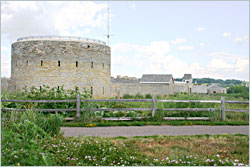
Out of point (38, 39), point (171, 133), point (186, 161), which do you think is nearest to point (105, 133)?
point (171, 133)

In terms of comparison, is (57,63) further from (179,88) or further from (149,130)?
(179,88)

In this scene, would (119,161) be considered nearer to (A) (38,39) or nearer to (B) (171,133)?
(B) (171,133)

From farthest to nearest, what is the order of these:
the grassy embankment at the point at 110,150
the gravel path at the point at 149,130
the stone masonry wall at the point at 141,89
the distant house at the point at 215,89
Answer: the distant house at the point at 215,89
the stone masonry wall at the point at 141,89
the gravel path at the point at 149,130
the grassy embankment at the point at 110,150

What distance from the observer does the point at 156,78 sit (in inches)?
1690

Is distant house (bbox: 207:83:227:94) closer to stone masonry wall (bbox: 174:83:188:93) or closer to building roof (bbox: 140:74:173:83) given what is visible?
stone masonry wall (bbox: 174:83:188:93)

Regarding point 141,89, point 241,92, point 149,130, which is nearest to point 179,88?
point 241,92

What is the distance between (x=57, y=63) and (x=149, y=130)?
17109 mm

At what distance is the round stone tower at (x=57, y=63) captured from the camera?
951 inches

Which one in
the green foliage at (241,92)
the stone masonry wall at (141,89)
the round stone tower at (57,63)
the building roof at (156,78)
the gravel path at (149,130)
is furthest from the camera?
the building roof at (156,78)

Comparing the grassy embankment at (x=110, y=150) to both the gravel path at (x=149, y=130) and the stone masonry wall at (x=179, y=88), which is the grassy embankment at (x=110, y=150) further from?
the stone masonry wall at (x=179, y=88)

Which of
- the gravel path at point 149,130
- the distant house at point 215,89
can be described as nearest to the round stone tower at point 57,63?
the gravel path at point 149,130

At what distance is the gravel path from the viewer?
27.6ft

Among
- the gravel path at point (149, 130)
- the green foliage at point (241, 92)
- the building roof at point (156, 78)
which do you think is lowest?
the gravel path at point (149, 130)

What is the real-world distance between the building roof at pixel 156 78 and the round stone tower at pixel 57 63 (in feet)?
56.0
